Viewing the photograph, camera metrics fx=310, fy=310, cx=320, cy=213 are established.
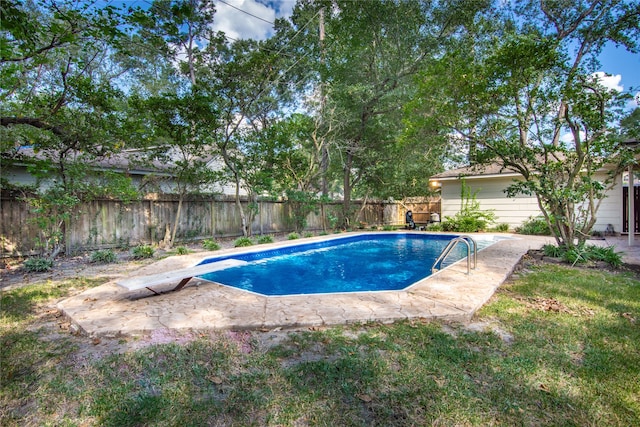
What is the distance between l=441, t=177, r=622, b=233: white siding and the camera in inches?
473

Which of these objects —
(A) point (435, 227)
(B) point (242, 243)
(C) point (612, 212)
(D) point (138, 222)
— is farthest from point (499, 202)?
(D) point (138, 222)

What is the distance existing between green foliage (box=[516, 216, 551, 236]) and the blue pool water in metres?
3.64

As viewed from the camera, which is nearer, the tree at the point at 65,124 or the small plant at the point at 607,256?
the tree at the point at 65,124

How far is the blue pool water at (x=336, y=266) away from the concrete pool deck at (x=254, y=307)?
1.04m

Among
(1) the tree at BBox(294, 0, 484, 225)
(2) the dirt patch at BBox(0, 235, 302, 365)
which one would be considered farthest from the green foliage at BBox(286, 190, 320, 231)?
(2) the dirt patch at BBox(0, 235, 302, 365)

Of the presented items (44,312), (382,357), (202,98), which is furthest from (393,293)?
(202,98)

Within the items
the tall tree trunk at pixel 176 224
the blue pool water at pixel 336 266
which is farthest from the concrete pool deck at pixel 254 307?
the tall tree trunk at pixel 176 224

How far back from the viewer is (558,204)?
259 inches

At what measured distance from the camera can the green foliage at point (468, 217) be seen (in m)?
13.6

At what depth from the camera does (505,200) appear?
13914mm

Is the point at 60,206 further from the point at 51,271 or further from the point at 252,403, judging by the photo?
the point at 252,403

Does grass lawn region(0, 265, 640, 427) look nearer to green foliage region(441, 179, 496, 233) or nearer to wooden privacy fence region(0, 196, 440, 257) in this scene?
wooden privacy fence region(0, 196, 440, 257)

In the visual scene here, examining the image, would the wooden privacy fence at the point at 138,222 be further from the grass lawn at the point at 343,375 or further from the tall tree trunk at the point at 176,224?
the grass lawn at the point at 343,375

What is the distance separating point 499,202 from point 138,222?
14.4m
